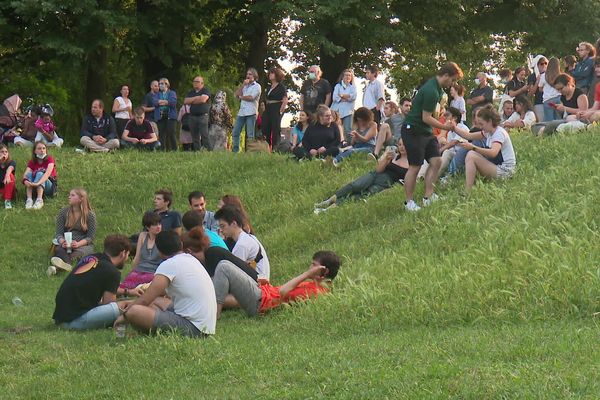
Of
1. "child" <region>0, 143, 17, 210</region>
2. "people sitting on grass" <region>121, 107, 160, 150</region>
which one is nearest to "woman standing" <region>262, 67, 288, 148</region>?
"people sitting on grass" <region>121, 107, 160, 150</region>

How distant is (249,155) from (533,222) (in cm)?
1139

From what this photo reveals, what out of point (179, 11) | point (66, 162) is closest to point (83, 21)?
point (179, 11)

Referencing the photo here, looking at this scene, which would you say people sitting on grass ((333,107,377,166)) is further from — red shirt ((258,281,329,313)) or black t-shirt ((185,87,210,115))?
red shirt ((258,281,329,313))

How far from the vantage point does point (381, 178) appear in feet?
62.1

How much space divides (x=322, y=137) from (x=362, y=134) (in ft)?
2.78

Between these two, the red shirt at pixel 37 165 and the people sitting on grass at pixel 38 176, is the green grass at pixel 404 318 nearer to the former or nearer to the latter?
the people sitting on grass at pixel 38 176

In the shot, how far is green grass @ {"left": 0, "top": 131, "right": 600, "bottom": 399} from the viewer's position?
8492 mm

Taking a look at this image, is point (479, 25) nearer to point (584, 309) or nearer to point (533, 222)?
point (533, 222)

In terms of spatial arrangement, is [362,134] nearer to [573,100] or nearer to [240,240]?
[573,100]

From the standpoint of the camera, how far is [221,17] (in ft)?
113

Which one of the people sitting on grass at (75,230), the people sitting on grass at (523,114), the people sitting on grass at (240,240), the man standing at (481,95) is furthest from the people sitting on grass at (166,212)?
the man standing at (481,95)

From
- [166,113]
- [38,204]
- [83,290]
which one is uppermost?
[166,113]

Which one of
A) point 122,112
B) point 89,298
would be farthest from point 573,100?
point 122,112

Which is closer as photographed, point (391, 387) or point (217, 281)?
point (391, 387)
